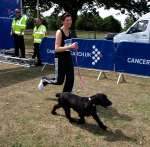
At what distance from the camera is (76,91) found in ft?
35.7

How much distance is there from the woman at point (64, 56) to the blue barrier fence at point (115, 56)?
144 inches

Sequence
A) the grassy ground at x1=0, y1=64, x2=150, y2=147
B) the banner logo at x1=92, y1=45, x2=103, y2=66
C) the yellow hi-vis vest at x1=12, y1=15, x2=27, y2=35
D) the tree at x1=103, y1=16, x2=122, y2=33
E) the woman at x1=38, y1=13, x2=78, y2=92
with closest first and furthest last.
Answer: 1. the grassy ground at x1=0, y1=64, x2=150, y2=147
2. the woman at x1=38, y1=13, x2=78, y2=92
3. the banner logo at x1=92, y1=45, x2=103, y2=66
4. the yellow hi-vis vest at x1=12, y1=15, x2=27, y2=35
5. the tree at x1=103, y1=16, x2=122, y2=33

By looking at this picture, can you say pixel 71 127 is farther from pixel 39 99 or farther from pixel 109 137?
pixel 39 99

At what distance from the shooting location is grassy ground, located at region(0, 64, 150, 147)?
6840 millimetres

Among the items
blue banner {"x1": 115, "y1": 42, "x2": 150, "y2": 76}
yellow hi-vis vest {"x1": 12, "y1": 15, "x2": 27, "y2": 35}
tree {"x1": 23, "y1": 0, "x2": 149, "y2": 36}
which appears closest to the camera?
blue banner {"x1": 115, "y1": 42, "x2": 150, "y2": 76}

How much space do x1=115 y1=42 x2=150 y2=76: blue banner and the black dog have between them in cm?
454

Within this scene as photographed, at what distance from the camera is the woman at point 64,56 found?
817cm

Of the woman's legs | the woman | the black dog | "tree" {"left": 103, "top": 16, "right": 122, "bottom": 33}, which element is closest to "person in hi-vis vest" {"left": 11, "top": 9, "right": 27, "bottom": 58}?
the woman

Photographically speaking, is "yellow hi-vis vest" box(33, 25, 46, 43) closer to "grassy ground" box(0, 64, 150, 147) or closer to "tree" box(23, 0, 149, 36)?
"grassy ground" box(0, 64, 150, 147)

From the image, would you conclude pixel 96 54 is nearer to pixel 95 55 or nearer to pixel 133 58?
pixel 95 55

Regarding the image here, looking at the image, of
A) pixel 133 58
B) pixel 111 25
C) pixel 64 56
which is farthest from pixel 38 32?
pixel 111 25

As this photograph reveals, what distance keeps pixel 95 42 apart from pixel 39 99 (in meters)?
3.66

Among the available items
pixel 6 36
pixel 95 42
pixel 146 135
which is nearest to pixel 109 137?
pixel 146 135

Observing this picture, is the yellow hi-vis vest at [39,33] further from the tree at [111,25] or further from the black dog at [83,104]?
the tree at [111,25]
